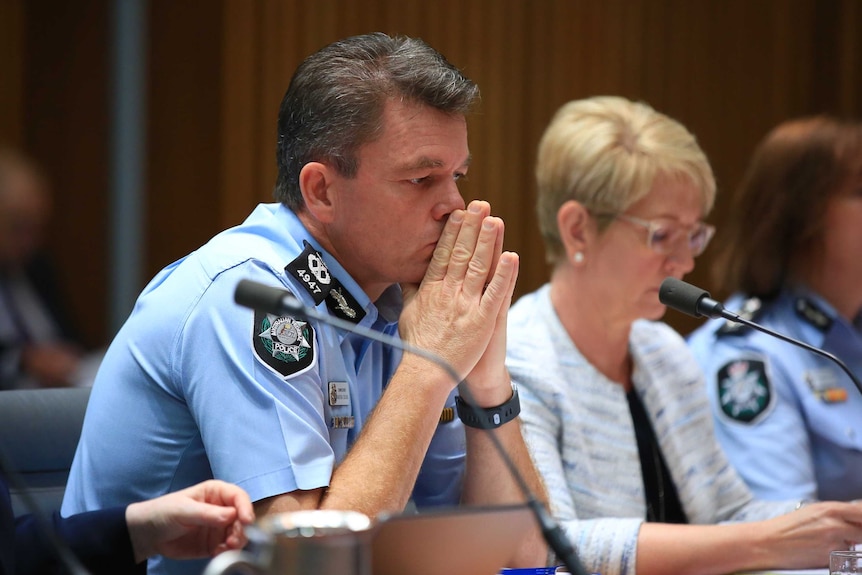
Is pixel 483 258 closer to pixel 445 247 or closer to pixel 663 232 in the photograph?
pixel 445 247

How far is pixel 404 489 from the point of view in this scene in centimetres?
157

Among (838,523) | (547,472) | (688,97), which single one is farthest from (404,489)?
(688,97)

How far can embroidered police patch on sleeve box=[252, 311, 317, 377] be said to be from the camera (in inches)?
61.2

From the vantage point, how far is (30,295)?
3.66 m

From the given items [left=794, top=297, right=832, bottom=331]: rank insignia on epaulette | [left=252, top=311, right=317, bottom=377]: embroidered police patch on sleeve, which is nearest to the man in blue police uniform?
[left=252, top=311, right=317, bottom=377]: embroidered police patch on sleeve

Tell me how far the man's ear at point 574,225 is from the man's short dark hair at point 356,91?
1.97ft

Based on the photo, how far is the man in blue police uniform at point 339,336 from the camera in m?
1.54

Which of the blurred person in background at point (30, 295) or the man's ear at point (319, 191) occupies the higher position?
the man's ear at point (319, 191)

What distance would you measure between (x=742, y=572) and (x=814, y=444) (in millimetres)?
832

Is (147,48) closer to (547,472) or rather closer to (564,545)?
(547,472)

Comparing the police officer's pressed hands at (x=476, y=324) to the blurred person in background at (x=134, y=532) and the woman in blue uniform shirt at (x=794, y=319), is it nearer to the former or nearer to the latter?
the blurred person in background at (x=134, y=532)

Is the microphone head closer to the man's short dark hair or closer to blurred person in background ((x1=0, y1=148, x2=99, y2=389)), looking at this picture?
the man's short dark hair

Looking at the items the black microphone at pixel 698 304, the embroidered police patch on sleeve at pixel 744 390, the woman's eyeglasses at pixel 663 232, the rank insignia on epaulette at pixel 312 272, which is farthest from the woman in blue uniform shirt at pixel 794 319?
the rank insignia on epaulette at pixel 312 272

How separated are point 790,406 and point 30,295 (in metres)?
2.40
